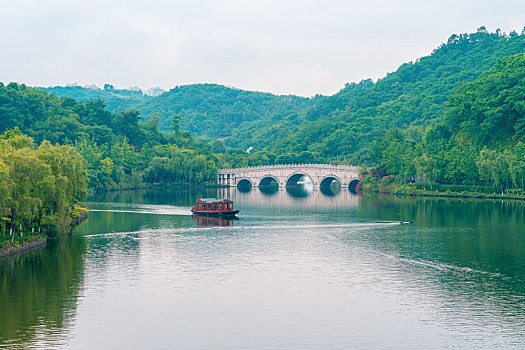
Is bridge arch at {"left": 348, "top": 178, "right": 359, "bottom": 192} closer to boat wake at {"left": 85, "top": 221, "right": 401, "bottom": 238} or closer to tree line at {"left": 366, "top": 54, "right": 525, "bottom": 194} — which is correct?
tree line at {"left": 366, "top": 54, "right": 525, "bottom": 194}

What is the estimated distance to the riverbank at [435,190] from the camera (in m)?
82.1

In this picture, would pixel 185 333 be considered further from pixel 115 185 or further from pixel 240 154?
pixel 240 154

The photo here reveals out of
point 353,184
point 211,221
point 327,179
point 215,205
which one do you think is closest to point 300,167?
point 327,179

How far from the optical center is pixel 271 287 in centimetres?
3391

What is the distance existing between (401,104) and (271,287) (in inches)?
5480

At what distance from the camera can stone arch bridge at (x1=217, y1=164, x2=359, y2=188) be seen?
117562 mm

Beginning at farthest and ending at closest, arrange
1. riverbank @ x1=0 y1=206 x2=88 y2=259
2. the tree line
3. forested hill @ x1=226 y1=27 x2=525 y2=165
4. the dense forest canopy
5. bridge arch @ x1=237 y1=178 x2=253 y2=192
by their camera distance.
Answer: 1. forested hill @ x1=226 y1=27 x2=525 y2=165
2. bridge arch @ x1=237 y1=178 x2=253 y2=192
3. the dense forest canopy
4. the tree line
5. riverbank @ x1=0 y1=206 x2=88 y2=259

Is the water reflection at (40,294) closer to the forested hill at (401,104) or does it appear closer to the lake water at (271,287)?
the lake water at (271,287)

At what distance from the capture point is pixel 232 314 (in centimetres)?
2897

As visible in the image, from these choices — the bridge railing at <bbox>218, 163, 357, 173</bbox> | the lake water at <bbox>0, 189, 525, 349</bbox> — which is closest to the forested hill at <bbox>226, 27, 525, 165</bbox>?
the bridge railing at <bbox>218, 163, 357, 173</bbox>

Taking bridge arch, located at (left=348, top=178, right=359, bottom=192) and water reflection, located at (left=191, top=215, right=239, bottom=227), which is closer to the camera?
water reflection, located at (left=191, top=215, right=239, bottom=227)

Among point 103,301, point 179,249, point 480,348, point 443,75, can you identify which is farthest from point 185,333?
point 443,75

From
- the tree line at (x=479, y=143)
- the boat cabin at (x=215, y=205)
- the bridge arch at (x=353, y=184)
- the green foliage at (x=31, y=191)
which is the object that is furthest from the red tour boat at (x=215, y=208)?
the bridge arch at (x=353, y=184)

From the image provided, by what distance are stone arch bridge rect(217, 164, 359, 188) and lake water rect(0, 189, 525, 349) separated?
58246 millimetres
